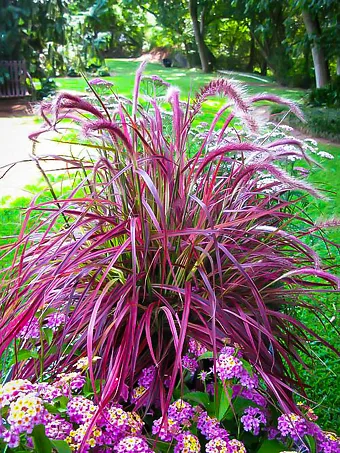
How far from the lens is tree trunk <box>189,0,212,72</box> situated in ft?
62.9

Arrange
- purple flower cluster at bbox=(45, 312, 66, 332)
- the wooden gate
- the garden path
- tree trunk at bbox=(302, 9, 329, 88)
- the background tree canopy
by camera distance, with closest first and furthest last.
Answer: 1. purple flower cluster at bbox=(45, 312, 66, 332)
2. the garden path
3. the background tree canopy
4. the wooden gate
5. tree trunk at bbox=(302, 9, 329, 88)

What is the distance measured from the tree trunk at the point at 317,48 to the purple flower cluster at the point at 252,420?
10.7 m

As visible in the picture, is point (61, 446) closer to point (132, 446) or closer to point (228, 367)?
point (132, 446)

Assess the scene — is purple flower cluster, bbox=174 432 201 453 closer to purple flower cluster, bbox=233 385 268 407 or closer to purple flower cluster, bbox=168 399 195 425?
purple flower cluster, bbox=168 399 195 425

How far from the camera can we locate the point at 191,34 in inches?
962

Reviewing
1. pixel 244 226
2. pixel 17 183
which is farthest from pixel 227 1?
pixel 244 226

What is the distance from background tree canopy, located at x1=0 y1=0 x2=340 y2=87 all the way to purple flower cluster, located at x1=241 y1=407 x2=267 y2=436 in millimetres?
1324

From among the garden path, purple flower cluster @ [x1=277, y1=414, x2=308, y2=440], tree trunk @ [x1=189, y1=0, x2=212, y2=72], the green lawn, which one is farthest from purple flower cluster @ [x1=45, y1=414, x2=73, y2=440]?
tree trunk @ [x1=189, y1=0, x2=212, y2=72]

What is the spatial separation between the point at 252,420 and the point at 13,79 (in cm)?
1074

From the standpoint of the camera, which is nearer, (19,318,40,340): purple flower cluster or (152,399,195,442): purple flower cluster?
(152,399,195,442): purple flower cluster

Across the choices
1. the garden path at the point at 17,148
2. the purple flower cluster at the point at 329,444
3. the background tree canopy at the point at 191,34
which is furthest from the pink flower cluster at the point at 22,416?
the garden path at the point at 17,148

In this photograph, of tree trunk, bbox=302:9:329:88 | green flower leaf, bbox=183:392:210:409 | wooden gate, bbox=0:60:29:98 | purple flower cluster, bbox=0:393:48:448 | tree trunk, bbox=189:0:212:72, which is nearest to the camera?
purple flower cluster, bbox=0:393:48:448

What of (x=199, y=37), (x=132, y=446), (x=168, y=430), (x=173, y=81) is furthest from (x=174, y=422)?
(x=199, y=37)

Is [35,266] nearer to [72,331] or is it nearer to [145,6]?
[72,331]
